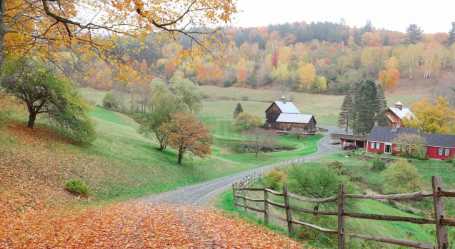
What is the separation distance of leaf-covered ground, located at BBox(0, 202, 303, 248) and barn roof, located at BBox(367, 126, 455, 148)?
49046 mm

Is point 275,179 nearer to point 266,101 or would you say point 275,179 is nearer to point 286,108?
point 286,108

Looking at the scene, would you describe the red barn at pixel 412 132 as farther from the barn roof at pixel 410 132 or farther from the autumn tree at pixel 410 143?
the autumn tree at pixel 410 143

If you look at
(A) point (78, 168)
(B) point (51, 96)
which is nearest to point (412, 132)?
(A) point (78, 168)

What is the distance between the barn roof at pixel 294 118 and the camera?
251 ft

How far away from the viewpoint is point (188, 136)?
31.0 m

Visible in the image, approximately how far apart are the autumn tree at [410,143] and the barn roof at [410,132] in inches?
88.1

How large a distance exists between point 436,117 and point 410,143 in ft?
40.4

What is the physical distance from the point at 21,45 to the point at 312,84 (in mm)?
124470

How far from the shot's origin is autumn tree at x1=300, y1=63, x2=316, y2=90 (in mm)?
124000

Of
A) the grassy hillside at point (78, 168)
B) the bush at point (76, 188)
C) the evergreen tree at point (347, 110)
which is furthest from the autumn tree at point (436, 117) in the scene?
the bush at point (76, 188)

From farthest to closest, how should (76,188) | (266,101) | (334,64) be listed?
(334,64)
(266,101)
(76,188)

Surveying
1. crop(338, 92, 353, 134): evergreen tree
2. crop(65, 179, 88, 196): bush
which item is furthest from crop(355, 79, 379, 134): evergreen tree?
crop(65, 179, 88, 196): bush

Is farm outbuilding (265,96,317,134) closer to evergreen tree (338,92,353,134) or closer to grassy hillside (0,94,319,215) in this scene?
evergreen tree (338,92,353,134)

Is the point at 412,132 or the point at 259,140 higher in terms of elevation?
the point at 412,132
